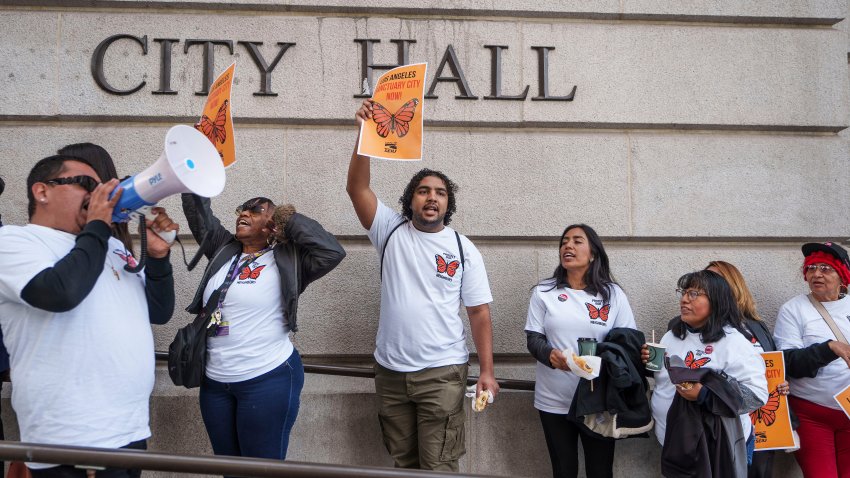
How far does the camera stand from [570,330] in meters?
3.94

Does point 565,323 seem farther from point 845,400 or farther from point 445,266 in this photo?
point 845,400

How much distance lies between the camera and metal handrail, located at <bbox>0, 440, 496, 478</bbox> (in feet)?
6.93

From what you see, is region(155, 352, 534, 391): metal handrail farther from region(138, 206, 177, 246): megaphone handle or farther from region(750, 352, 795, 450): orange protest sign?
region(138, 206, 177, 246): megaphone handle

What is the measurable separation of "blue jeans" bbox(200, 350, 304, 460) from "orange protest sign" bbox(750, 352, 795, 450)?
2.84 metres

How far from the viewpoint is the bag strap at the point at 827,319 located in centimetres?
420

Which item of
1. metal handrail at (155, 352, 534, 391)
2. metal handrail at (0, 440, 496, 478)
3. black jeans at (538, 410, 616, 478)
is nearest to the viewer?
metal handrail at (0, 440, 496, 478)

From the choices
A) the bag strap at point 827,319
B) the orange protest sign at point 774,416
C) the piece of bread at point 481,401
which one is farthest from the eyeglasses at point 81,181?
the bag strap at point 827,319

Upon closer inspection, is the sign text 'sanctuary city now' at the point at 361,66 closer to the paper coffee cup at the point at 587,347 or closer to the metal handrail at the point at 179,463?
the paper coffee cup at the point at 587,347

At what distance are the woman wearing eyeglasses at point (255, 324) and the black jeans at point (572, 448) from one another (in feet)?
5.18

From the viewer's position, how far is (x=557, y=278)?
4203 millimetres

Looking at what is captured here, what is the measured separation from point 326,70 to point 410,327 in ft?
7.22

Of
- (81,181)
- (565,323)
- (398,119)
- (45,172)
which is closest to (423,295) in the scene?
(565,323)

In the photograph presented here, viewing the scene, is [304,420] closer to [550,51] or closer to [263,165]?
[263,165]

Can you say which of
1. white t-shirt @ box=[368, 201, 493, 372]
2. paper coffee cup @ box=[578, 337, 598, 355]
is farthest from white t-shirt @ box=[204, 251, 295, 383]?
paper coffee cup @ box=[578, 337, 598, 355]
